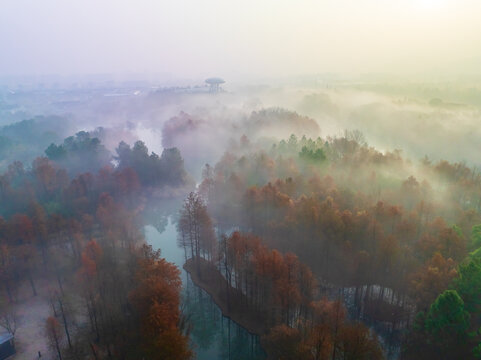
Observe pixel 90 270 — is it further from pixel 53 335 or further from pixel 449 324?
pixel 449 324

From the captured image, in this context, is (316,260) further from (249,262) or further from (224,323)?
(224,323)

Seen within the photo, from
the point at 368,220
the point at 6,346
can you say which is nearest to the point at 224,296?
the point at 368,220

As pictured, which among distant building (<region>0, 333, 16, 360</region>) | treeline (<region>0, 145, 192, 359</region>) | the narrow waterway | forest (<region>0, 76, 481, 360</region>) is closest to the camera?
forest (<region>0, 76, 481, 360</region>)

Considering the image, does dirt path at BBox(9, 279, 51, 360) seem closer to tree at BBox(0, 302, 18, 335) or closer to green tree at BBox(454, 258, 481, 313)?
tree at BBox(0, 302, 18, 335)

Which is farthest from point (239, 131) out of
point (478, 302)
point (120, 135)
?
point (478, 302)

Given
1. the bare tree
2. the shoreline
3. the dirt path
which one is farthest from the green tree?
the bare tree

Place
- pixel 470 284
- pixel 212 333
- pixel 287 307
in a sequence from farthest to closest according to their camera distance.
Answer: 1. pixel 212 333
2. pixel 287 307
3. pixel 470 284

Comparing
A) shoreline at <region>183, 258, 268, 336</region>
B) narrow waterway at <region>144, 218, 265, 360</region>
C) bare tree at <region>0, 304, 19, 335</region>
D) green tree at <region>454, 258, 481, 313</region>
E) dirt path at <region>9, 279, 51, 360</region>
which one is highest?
green tree at <region>454, 258, 481, 313</region>
